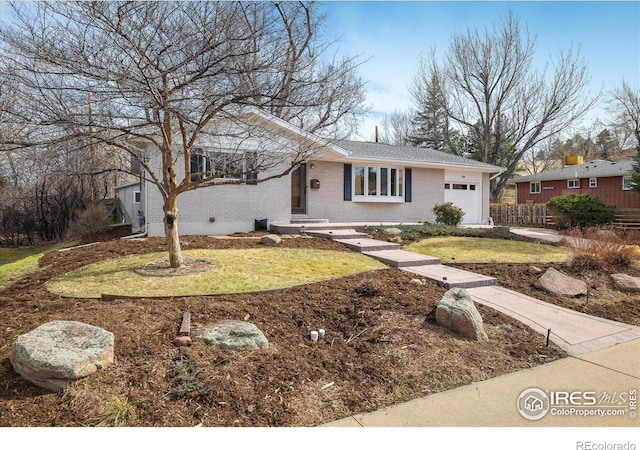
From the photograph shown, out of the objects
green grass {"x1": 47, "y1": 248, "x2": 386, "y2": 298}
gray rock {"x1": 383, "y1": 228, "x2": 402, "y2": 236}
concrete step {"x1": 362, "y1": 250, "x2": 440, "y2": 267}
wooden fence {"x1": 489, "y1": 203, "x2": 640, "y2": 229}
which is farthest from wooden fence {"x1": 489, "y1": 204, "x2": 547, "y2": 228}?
green grass {"x1": 47, "y1": 248, "x2": 386, "y2": 298}

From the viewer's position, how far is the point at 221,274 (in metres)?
6.07

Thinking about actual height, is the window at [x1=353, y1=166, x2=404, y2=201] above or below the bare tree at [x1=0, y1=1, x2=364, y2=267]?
below

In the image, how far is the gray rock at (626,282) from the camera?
→ 6656 millimetres

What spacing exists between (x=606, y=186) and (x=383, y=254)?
21.7 meters

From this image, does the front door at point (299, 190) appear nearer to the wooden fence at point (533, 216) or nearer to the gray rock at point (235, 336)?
the gray rock at point (235, 336)

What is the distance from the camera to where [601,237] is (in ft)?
27.2

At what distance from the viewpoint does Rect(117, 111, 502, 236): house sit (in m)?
10.5

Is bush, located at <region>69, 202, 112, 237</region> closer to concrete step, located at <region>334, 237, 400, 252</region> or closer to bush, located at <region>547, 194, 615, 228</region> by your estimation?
concrete step, located at <region>334, 237, 400, 252</region>

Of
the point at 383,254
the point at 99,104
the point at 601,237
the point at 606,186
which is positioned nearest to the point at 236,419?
the point at 99,104

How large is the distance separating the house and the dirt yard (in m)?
3.09

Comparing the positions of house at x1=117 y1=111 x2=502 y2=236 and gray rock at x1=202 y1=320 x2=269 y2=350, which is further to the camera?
house at x1=117 y1=111 x2=502 y2=236
